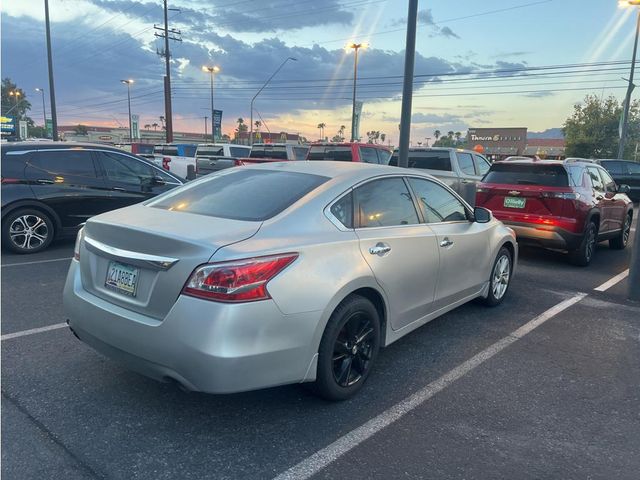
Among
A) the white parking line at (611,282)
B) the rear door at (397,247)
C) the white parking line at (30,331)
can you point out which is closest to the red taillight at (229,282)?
the rear door at (397,247)

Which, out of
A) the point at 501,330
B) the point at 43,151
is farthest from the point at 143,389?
the point at 43,151

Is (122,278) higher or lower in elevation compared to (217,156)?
lower

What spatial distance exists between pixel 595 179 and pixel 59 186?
351 inches

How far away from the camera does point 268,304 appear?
8.89 feet

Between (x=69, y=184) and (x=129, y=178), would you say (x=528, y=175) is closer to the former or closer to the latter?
(x=129, y=178)

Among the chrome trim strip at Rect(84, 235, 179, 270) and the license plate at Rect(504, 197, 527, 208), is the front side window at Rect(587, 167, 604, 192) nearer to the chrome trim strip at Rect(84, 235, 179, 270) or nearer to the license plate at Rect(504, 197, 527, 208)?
the license plate at Rect(504, 197, 527, 208)

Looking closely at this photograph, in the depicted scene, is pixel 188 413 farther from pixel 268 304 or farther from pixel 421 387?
pixel 421 387

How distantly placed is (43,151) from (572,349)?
25.8 feet

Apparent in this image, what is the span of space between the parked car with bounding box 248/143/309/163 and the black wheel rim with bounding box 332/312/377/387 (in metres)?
12.0

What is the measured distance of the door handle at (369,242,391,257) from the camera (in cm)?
345

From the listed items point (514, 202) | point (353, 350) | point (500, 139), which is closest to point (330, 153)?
point (514, 202)

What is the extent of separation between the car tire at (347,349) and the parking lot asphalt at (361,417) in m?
0.14

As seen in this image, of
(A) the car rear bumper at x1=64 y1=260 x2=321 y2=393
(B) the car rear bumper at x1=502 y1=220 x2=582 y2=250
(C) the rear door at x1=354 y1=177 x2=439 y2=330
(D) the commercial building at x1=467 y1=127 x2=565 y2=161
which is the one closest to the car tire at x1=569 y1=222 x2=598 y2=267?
(B) the car rear bumper at x1=502 y1=220 x2=582 y2=250

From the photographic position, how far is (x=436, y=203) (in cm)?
455
